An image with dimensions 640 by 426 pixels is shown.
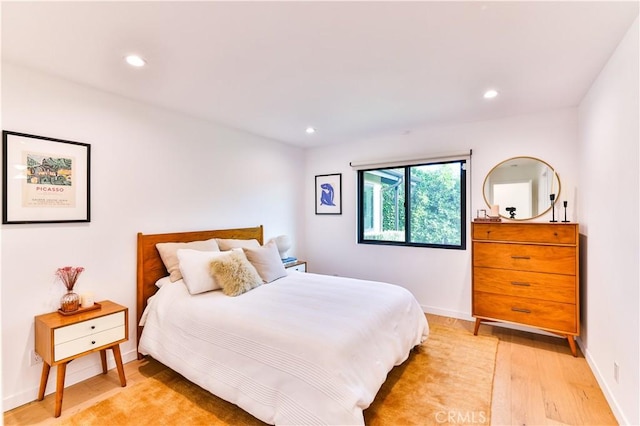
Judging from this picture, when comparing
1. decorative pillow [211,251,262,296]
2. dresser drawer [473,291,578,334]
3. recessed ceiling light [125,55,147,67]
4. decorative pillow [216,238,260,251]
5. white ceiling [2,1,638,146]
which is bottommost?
dresser drawer [473,291,578,334]

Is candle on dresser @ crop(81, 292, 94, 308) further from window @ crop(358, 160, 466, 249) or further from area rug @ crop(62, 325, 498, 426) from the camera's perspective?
window @ crop(358, 160, 466, 249)

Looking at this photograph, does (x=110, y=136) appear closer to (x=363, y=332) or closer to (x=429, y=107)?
(x=363, y=332)

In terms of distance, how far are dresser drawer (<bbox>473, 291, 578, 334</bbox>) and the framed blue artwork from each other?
7.43 feet

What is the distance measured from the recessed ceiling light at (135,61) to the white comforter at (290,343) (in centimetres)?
178

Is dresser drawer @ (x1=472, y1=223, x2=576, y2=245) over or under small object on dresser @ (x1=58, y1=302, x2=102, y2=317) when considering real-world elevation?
over

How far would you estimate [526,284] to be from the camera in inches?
118

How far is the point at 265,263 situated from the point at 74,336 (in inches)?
61.6

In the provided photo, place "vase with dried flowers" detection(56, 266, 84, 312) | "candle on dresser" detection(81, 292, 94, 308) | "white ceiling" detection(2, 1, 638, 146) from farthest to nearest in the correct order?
"candle on dresser" detection(81, 292, 94, 308) < "vase with dried flowers" detection(56, 266, 84, 312) < "white ceiling" detection(2, 1, 638, 146)

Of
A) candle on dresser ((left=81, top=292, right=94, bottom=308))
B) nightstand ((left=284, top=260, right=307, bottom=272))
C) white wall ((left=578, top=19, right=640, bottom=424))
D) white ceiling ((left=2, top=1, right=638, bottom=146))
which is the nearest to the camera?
white ceiling ((left=2, top=1, right=638, bottom=146))

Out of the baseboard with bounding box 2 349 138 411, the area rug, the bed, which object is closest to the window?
the bed

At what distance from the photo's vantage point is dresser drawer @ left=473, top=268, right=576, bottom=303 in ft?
9.27

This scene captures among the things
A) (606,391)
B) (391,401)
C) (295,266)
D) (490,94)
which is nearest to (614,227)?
(606,391)

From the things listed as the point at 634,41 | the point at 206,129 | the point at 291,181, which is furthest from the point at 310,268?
the point at 634,41

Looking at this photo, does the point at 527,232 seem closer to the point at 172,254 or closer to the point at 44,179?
the point at 172,254
